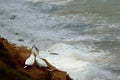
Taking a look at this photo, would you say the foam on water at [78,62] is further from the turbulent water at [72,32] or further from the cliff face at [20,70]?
the cliff face at [20,70]

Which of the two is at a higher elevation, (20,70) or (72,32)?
(20,70)

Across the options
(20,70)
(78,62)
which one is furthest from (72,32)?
(20,70)

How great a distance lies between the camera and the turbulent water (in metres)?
12.4

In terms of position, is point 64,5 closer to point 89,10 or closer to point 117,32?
point 89,10

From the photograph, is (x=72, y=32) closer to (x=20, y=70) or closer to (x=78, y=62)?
(x=78, y=62)

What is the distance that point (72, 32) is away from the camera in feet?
59.4

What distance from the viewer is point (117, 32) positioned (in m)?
17.3

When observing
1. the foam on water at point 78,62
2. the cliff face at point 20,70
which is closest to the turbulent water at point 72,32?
the foam on water at point 78,62

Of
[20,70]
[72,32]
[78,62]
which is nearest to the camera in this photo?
[20,70]

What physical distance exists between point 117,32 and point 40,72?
9.16 metres

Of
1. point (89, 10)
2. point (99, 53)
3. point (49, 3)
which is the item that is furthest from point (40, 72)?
point (49, 3)

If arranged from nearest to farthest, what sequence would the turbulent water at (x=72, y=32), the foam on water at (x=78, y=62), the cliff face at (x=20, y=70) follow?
the cliff face at (x=20, y=70) → the foam on water at (x=78, y=62) → the turbulent water at (x=72, y=32)

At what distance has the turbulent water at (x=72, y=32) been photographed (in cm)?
1238

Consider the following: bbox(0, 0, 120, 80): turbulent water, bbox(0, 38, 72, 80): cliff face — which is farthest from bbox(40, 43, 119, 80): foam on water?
bbox(0, 38, 72, 80): cliff face
